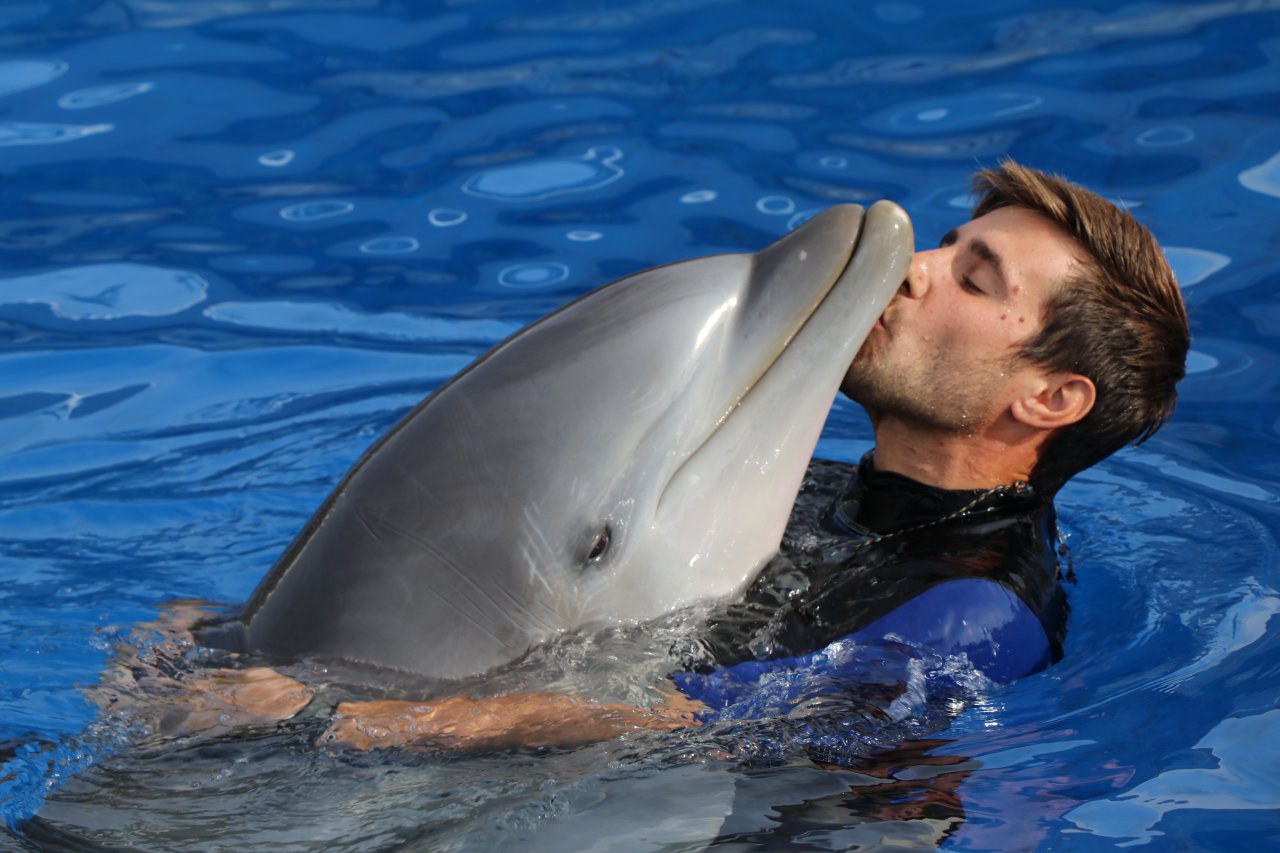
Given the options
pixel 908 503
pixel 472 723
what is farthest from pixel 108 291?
pixel 472 723

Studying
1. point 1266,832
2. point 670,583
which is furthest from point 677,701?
point 1266,832

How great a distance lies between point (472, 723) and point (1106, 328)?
2565mm

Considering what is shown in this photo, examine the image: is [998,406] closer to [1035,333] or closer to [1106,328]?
[1035,333]

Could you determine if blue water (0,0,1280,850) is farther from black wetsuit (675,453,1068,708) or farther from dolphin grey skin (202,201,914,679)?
dolphin grey skin (202,201,914,679)

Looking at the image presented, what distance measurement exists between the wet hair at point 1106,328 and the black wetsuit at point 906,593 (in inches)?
11.3

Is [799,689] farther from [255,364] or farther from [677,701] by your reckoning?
[255,364]

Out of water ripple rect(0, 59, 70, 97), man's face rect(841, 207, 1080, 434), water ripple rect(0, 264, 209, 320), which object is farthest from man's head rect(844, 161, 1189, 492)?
water ripple rect(0, 59, 70, 97)

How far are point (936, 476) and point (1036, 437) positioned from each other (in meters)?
0.37

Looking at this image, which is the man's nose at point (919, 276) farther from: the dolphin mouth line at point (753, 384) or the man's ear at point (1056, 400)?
the dolphin mouth line at point (753, 384)

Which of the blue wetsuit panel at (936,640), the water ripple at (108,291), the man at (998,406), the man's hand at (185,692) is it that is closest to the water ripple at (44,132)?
the water ripple at (108,291)

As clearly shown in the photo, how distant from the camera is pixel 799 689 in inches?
184

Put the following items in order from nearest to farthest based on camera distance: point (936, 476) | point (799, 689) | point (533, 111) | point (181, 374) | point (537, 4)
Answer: point (799, 689) < point (936, 476) < point (181, 374) < point (533, 111) < point (537, 4)

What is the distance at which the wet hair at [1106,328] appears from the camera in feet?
17.7

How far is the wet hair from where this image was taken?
5.40 metres
